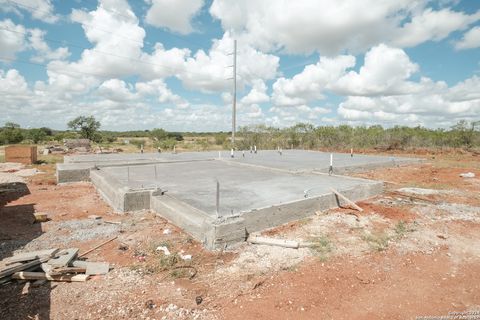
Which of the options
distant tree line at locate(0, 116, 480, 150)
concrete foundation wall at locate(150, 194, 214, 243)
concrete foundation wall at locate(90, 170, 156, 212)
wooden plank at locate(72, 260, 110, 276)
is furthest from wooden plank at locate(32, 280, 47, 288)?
distant tree line at locate(0, 116, 480, 150)

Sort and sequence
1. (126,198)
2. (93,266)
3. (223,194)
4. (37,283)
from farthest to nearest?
(223,194) < (126,198) < (93,266) < (37,283)

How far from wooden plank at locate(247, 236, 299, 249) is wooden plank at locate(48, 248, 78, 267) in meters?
2.76

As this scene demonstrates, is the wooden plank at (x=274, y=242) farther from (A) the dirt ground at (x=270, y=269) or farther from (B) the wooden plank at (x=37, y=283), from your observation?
(B) the wooden plank at (x=37, y=283)

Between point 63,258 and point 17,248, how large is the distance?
1403 mm

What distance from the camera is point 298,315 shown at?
3.22 meters

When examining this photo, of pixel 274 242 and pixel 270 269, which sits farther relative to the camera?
pixel 274 242

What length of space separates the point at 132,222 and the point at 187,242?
175 cm

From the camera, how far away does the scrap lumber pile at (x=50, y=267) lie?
379 cm

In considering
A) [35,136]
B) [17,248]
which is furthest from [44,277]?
[35,136]

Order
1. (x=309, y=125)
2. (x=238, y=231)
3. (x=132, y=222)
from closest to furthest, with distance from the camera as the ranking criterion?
(x=238, y=231), (x=132, y=222), (x=309, y=125)

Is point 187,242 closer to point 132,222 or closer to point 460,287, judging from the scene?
point 132,222

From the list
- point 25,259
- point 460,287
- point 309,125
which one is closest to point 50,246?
point 25,259

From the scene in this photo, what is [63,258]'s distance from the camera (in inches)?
164

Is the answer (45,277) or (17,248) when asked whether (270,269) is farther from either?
(17,248)
